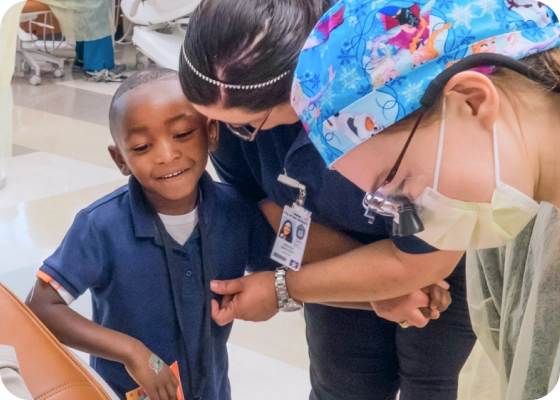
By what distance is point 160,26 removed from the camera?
4203mm

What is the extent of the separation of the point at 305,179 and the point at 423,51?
41 centimetres

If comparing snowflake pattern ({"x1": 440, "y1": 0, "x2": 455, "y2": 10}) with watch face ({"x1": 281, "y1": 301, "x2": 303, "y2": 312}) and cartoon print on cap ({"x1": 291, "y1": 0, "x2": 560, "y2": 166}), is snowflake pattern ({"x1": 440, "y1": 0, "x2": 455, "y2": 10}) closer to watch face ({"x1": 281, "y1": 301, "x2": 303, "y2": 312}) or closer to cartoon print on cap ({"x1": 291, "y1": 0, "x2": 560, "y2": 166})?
cartoon print on cap ({"x1": 291, "y1": 0, "x2": 560, "y2": 166})

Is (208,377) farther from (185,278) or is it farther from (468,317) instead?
(468,317)

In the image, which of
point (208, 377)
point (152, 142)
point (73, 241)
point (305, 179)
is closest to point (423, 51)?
point (305, 179)

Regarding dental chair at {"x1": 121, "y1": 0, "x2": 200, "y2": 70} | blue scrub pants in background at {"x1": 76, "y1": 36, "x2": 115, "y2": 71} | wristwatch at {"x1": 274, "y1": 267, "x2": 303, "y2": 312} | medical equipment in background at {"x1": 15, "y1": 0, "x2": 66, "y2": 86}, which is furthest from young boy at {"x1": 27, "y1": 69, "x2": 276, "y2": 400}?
blue scrub pants in background at {"x1": 76, "y1": 36, "x2": 115, "y2": 71}

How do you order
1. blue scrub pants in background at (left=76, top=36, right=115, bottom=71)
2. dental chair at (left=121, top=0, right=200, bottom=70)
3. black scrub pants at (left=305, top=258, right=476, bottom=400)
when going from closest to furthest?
black scrub pants at (left=305, top=258, right=476, bottom=400) → dental chair at (left=121, top=0, right=200, bottom=70) → blue scrub pants in background at (left=76, top=36, right=115, bottom=71)

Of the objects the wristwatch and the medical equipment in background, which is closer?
the wristwatch

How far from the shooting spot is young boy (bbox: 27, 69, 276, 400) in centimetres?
113

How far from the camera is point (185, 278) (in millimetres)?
1241

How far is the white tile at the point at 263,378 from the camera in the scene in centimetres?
200

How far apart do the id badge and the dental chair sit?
80.6 inches

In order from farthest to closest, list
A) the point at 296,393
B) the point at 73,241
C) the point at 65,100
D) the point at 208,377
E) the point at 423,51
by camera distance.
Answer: the point at 65,100 → the point at 296,393 → the point at 208,377 → the point at 73,241 → the point at 423,51

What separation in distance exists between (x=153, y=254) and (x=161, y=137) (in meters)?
0.21

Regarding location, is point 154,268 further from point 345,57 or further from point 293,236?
point 345,57
